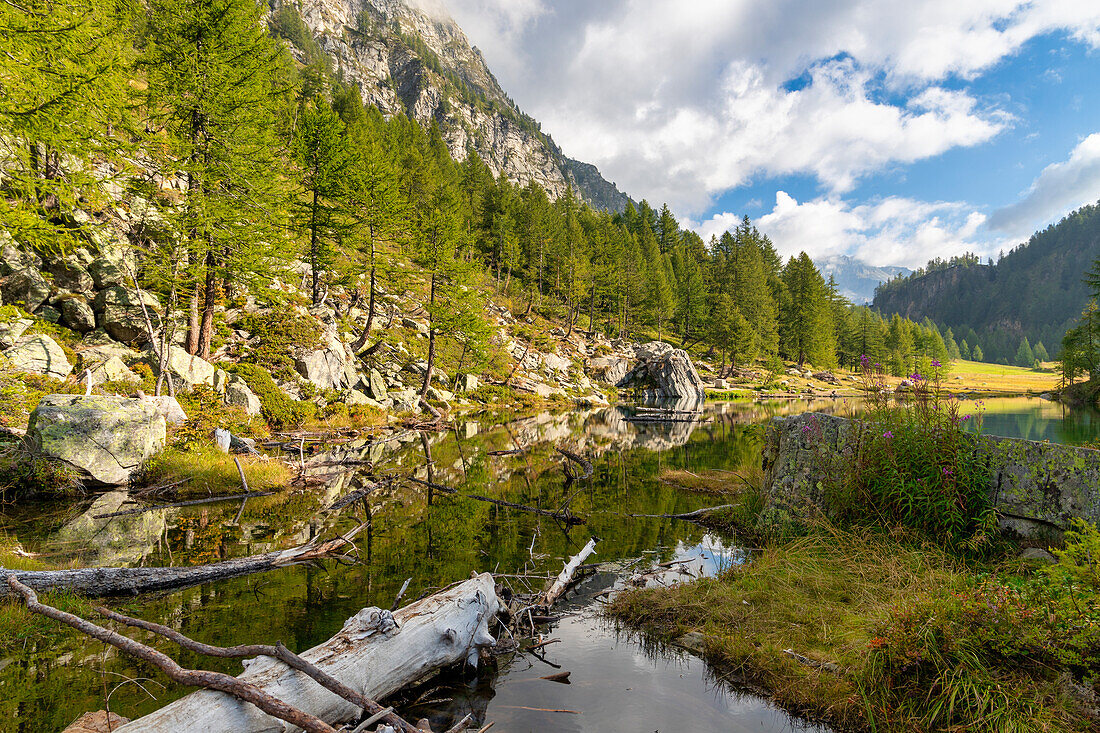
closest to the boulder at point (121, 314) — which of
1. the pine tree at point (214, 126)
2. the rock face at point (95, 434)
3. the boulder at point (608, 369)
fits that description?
the pine tree at point (214, 126)

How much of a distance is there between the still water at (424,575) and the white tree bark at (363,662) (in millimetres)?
381

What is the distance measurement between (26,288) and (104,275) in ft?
7.82

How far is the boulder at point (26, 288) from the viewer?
1719 centimetres

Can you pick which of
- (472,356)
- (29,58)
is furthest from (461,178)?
(29,58)

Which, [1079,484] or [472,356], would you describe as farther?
[472,356]

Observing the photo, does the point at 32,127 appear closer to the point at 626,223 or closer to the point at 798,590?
the point at 798,590

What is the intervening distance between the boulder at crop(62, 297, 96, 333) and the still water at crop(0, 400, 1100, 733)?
11424 mm

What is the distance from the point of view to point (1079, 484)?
19.4 ft

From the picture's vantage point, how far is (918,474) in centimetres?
704

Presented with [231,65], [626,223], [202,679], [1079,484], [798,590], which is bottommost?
[798,590]

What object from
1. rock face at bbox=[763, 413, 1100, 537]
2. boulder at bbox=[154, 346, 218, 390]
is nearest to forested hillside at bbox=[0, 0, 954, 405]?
boulder at bbox=[154, 346, 218, 390]

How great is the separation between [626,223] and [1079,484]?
98475mm

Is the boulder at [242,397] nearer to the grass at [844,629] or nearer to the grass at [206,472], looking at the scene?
the grass at [206,472]

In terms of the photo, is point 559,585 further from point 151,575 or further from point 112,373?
point 112,373
